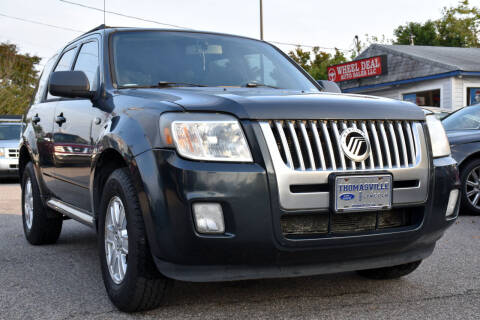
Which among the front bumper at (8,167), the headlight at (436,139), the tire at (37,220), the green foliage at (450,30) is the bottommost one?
the front bumper at (8,167)

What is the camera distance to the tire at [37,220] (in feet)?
Result: 18.0

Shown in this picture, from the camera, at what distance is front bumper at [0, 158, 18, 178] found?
579 inches

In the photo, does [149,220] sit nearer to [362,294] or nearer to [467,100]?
[362,294]

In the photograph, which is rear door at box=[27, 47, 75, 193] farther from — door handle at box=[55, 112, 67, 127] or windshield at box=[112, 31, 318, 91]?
windshield at box=[112, 31, 318, 91]

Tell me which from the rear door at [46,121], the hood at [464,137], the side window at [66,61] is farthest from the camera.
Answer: the hood at [464,137]

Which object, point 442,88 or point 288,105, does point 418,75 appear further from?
point 288,105

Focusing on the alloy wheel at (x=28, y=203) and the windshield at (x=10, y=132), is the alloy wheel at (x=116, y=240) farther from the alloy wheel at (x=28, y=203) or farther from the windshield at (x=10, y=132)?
the windshield at (x=10, y=132)

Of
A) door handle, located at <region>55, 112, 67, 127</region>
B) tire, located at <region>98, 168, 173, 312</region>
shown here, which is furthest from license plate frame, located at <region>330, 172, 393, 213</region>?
door handle, located at <region>55, 112, 67, 127</region>

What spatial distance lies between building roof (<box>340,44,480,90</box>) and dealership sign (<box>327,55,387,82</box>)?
361 millimetres

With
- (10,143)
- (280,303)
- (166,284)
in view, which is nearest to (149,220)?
(166,284)

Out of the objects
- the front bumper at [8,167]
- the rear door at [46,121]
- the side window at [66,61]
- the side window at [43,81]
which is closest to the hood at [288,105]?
the rear door at [46,121]

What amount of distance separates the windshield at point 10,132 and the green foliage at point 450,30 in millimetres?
43736

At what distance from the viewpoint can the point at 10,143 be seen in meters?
15.0

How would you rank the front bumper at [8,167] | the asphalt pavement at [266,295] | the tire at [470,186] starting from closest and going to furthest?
the asphalt pavement at [266,295], the tire at [470,186], the front bumper at [8,167]
